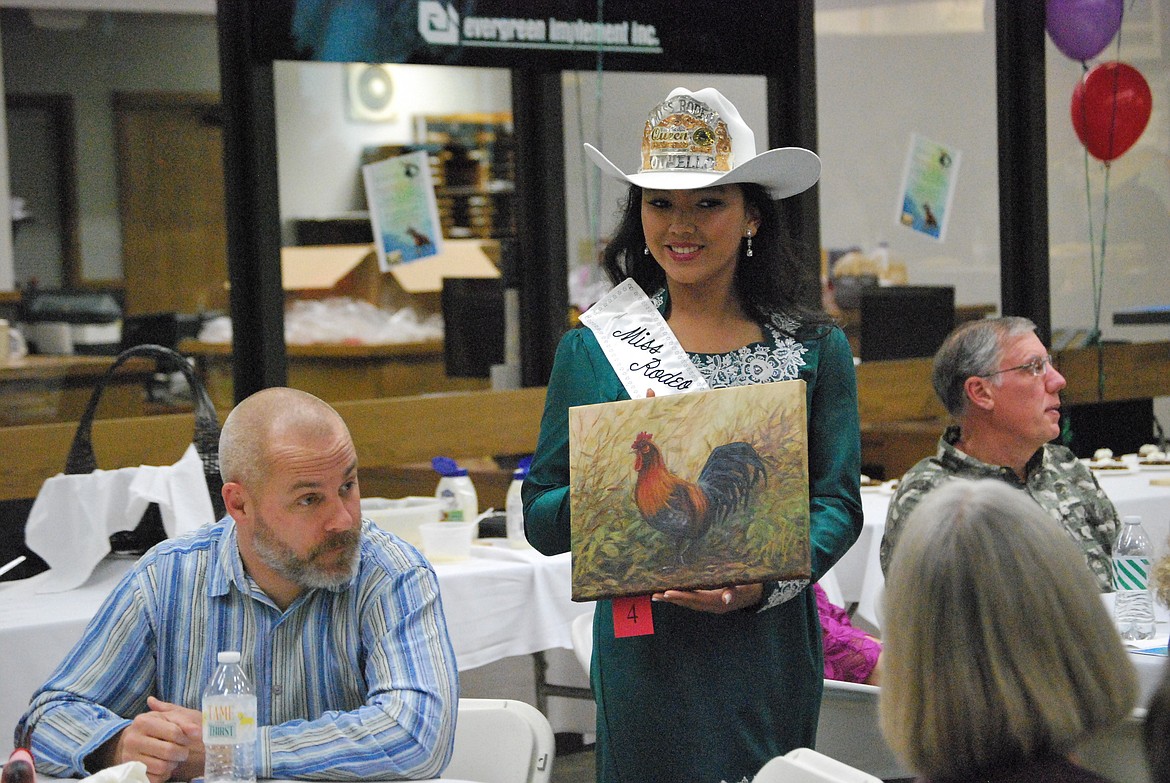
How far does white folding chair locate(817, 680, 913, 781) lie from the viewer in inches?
122

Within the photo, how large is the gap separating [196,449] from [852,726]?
175cm

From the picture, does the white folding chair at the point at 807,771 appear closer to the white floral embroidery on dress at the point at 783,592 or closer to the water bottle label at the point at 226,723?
the white floral embroidery on dress at the point at 783,592

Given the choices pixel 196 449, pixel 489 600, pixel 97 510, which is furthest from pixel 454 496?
pixel 97 510

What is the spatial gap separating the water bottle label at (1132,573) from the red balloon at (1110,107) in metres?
3.96

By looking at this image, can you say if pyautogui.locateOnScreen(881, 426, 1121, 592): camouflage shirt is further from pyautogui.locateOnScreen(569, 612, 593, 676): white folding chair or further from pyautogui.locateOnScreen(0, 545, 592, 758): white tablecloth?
pyautogui.locateOnScreen(0, 545, 592, 758): white tablecloth

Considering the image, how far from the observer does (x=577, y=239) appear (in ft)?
22.5

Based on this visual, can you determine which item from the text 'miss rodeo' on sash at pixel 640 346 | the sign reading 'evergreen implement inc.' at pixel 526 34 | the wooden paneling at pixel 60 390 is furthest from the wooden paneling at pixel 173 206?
the text 'miss rodeo' on sash at pixel 640 346

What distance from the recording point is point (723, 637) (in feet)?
7.36

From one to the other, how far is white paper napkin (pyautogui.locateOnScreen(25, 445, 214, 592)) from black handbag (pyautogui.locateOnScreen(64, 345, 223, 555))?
32 mm

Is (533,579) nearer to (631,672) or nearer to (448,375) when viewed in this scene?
(631,672)

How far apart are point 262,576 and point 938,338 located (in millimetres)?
5289

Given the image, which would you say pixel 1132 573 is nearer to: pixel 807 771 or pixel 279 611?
pixel 807 771

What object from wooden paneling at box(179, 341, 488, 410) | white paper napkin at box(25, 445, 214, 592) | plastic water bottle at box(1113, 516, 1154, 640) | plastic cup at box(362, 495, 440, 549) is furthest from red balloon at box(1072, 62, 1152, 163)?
white paper napkin at box(25, 445, 214, 592)

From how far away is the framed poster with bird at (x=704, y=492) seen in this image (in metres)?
2.08
